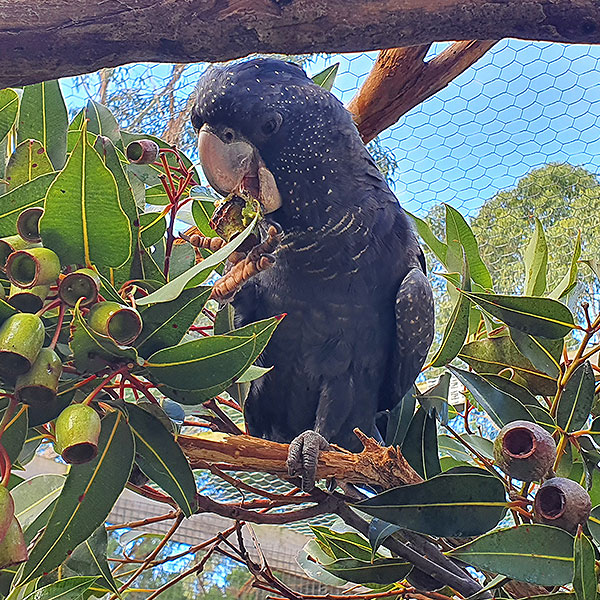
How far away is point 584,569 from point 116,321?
0.31m

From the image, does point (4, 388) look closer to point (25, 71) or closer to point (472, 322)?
point (25, 71)

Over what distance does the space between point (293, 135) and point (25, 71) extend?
0.43m

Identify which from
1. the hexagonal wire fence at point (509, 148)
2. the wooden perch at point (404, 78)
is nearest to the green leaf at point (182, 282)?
the wooden perch at point (404, 78)

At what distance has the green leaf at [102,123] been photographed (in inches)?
26.6

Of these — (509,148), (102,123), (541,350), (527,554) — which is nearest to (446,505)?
(527,554)

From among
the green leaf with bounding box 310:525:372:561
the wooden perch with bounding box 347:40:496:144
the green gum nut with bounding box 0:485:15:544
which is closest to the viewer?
the green gum nut with bounding box 0:485:15:544

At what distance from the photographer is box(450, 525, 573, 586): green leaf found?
1.49 feet

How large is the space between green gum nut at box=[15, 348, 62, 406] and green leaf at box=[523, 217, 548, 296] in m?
0.49

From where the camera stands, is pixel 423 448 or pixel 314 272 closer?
pixel 423 448

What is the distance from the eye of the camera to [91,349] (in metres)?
0.37

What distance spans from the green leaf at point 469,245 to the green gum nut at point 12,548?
0.55 m

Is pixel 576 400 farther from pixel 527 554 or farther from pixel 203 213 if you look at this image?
pixel 203 213

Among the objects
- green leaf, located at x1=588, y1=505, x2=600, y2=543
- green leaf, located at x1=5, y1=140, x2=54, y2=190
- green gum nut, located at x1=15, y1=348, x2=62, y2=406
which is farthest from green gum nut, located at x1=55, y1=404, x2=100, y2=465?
green leaf, located at x1=588, y1=505, x2=600, y2=543

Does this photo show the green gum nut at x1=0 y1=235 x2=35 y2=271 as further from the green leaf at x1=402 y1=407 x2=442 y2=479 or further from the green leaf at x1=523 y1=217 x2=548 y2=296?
the green leaf at x1=523 y1=217 x2=548 y2=296
